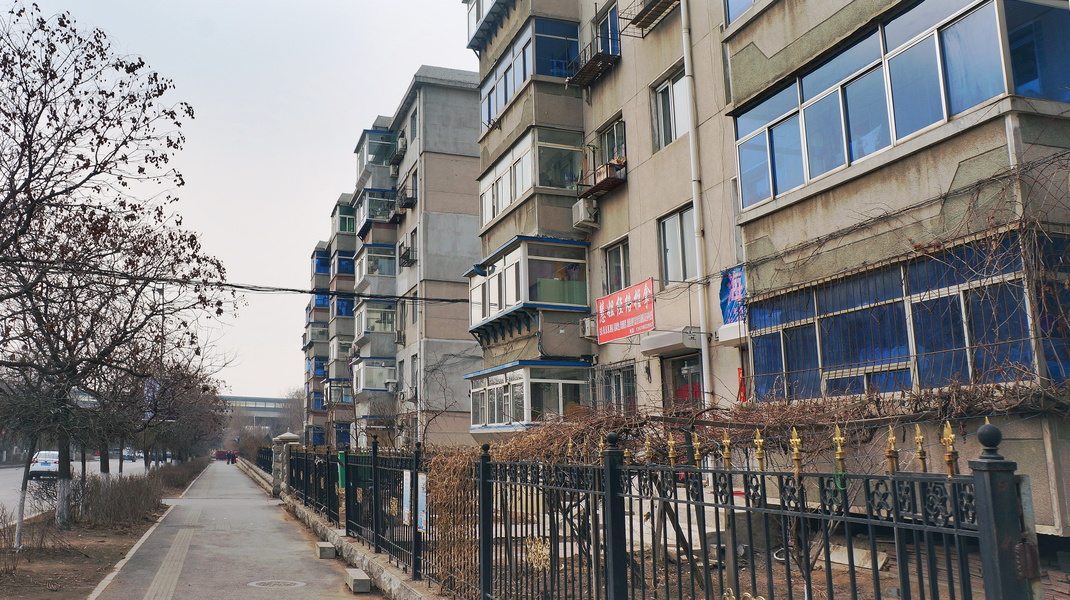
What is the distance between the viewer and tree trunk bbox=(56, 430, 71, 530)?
18156 mm

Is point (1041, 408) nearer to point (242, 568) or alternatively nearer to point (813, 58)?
point (813, 58)

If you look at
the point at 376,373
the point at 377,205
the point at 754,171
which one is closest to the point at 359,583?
the point at 754,171

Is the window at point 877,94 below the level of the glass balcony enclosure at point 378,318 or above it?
below

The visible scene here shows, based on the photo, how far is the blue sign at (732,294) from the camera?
14469 mm

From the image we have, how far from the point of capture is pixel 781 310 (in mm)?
11773

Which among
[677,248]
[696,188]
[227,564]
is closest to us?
[227,564]

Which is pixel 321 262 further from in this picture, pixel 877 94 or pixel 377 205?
pixel 877 94

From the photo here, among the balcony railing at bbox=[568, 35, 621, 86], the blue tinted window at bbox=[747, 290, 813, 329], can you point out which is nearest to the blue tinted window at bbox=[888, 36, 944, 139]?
the blue tinted window at bbox=[747, 290, 813, 329]

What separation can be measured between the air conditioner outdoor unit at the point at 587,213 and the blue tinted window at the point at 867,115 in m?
10.4

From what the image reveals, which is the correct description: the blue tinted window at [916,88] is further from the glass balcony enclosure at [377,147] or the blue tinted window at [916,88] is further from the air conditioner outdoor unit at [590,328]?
the glass balcony enclosure at [377,147]

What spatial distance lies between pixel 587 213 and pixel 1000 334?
13.5 m

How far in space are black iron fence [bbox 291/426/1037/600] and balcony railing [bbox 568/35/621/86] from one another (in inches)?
448

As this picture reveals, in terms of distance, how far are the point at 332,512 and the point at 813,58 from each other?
13.8 m

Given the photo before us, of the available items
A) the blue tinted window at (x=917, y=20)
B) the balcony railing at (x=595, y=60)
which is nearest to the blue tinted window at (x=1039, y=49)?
the blue tinted window at (x=917, y=20)
